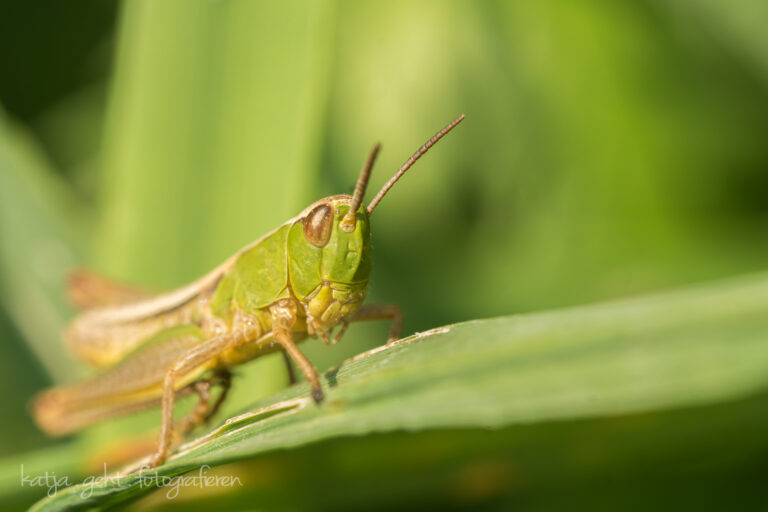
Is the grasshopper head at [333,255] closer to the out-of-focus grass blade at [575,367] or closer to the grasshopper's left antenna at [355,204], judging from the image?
the grasshopper's left antenna at [355,204]

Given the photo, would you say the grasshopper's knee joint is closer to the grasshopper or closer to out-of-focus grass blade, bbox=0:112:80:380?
the grasshopper

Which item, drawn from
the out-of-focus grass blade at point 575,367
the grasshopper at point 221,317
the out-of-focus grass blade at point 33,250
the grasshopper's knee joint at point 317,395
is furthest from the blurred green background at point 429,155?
the out-of-focus grass blade at point 575,367

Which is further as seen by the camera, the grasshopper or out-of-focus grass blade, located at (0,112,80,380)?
out-of-focus grass blade, located at (0,112,80,380)

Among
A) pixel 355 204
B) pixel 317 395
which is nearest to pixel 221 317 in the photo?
pixel 355 204

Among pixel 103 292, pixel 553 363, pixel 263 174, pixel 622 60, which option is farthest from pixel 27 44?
pixel 553 363

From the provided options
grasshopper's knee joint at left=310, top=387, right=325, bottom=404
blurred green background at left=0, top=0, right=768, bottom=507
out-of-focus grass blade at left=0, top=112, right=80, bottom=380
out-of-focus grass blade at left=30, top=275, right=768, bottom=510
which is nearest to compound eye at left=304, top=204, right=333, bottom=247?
blurred green background at left=0, top=0, right=768, bottom=507

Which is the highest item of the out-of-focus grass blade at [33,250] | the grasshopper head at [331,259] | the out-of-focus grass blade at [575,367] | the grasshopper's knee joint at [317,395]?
the out-of-focus grass blade at [33,250]
